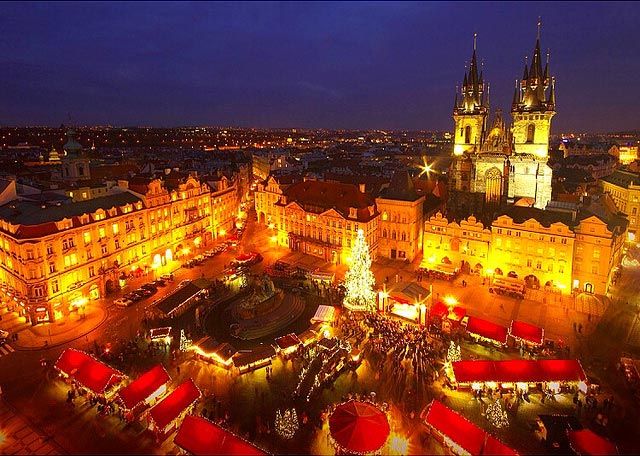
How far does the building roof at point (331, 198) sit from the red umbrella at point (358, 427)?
37471mm

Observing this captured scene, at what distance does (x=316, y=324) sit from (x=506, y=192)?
45.5m

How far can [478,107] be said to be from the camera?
84312 millimetres

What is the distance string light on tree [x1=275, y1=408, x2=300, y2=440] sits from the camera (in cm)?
3021

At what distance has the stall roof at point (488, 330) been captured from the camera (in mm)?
41188

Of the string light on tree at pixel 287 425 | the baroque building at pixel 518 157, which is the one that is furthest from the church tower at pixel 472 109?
the string light on tree at pixel 287 425

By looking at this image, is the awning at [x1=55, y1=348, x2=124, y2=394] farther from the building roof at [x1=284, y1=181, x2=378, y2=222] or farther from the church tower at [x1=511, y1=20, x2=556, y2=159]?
the church tower at [x1=511, y1=20, x2=556, y2=159]

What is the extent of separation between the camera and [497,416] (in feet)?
103

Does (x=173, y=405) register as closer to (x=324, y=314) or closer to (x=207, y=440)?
(x=207, y=440)

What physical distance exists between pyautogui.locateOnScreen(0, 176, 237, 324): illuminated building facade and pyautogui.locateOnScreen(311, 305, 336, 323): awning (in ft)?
93.5

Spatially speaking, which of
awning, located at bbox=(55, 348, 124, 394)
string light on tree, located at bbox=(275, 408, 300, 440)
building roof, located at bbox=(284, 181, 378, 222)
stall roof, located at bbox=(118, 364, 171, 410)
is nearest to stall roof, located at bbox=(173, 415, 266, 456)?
string light on tree, located at bbox=(275, 408, 300, 440)

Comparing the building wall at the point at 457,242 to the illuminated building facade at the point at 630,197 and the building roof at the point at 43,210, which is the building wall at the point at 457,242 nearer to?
the illuminated building facade at the point at 630,197

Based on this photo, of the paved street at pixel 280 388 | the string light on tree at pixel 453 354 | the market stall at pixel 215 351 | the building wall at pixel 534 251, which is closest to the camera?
the paved street at pixel 280 388

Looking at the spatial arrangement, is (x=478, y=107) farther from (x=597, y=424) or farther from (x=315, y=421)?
(x=315, y=421)

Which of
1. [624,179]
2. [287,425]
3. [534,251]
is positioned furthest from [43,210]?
[624,179]
